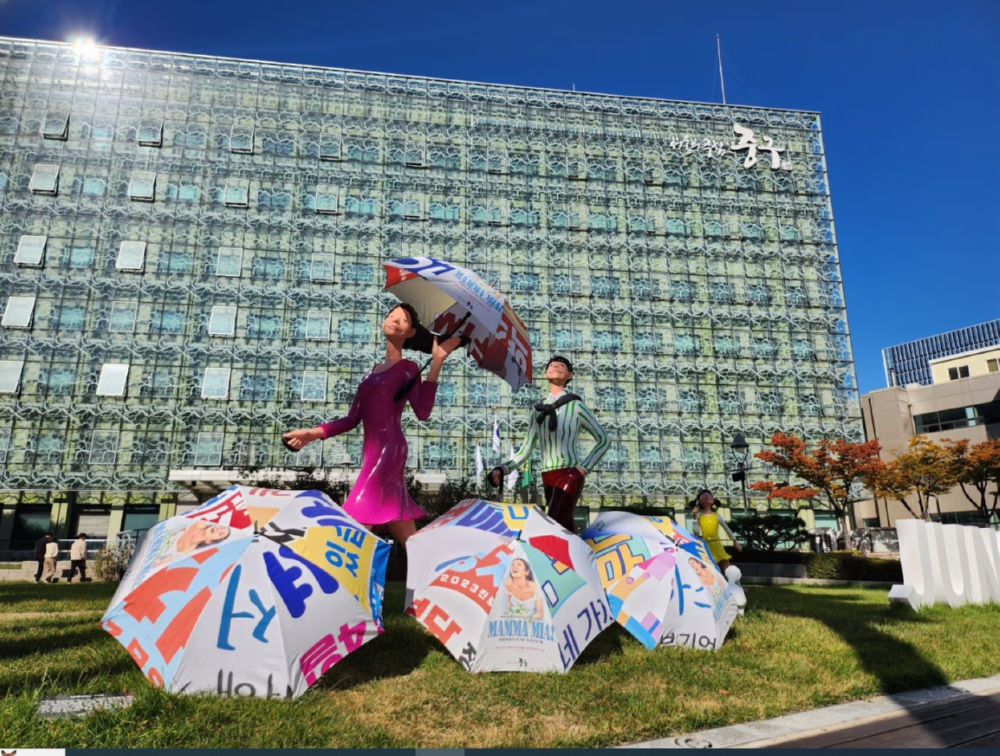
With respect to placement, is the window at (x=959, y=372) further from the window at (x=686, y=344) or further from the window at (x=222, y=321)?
the window at (x=222, y=321)

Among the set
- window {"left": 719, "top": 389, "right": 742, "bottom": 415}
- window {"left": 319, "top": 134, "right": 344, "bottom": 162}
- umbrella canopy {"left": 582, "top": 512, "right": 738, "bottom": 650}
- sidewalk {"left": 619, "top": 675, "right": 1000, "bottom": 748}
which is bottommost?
sidewalk {"left": 619, "top": 675, "right": 1000, "bottom": 748}

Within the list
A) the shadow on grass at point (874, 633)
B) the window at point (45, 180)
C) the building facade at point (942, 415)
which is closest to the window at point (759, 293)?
the building facade at point (942, 415)

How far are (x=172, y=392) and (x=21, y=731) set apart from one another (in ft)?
103

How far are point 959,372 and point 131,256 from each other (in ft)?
170

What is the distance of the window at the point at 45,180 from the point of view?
3294 centimetres

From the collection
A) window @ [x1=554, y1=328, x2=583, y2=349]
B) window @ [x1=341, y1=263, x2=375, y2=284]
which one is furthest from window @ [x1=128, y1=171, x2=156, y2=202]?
window @ [x1=554, y1=328, x2=583, y2=349]

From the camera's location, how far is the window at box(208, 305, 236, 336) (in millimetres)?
31891

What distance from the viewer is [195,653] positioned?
3.28 metres

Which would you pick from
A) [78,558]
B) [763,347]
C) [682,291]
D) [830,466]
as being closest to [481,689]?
[78,558]

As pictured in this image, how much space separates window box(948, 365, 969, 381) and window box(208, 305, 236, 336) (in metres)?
45.7

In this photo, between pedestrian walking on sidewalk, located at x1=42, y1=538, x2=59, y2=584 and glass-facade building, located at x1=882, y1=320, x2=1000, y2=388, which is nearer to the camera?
pedestrian walking on sidewalk, located at x1=42, y1=538, x2=59, y2=584

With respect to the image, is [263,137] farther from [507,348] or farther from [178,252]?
[507,348]

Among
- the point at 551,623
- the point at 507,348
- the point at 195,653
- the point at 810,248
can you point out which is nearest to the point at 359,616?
the point at 195,653

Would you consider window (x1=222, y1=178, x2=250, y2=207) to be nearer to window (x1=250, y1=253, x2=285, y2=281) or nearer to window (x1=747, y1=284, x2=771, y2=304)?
window (x1=250, y1=253, x2=285, y2=281)
